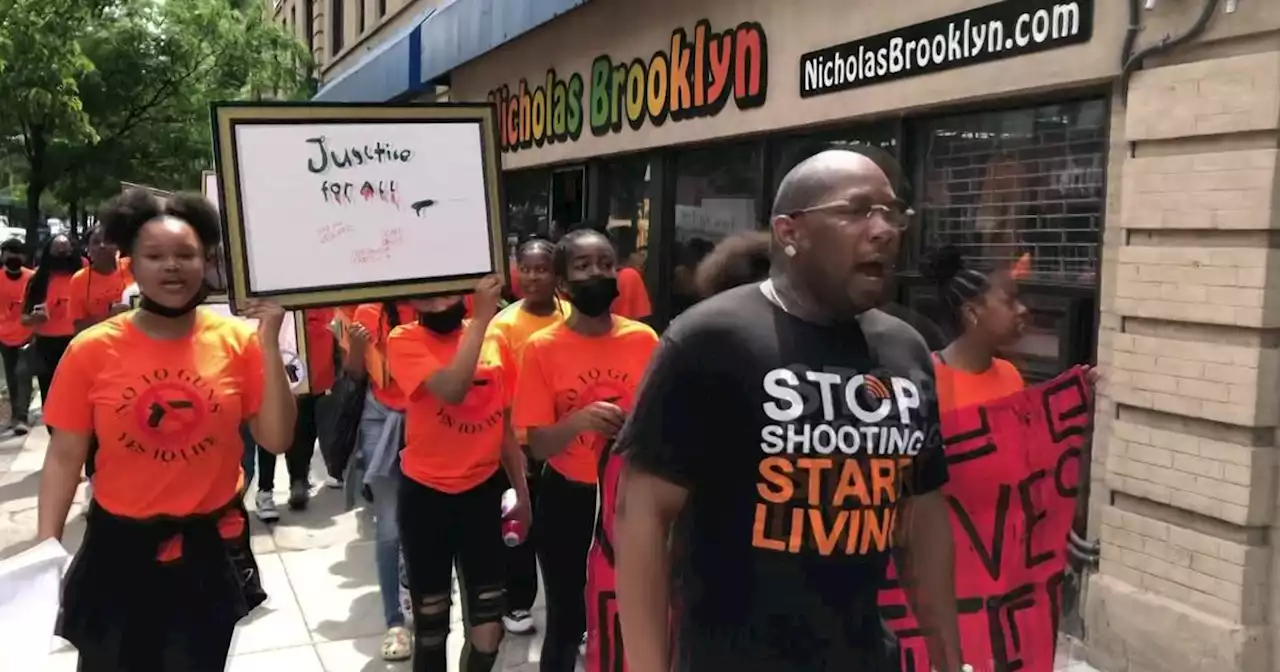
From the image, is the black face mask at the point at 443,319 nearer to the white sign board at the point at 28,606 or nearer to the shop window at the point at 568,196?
the white sign board at the point at 28,606

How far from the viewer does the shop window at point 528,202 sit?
524 inches

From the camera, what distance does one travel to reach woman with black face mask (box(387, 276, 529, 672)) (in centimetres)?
383

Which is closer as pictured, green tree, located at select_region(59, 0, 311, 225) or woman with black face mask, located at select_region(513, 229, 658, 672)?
woman with black face mask, located at select_region(513, 229, 658, 672)

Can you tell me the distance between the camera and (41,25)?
11.2 m

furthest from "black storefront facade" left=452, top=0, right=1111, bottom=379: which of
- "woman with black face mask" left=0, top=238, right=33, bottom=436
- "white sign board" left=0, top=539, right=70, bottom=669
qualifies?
"woman with black face mask" left=0, top=238, right=33, bottom=436

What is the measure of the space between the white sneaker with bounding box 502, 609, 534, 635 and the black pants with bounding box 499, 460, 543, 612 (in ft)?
0.08

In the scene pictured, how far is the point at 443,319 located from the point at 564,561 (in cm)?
96

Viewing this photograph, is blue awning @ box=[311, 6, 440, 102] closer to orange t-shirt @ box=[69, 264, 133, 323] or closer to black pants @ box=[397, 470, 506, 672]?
orange t-shirt @ box=[69, 264, 133, 323]

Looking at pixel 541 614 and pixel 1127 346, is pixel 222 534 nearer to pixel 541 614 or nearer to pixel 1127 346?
pixel 541 614

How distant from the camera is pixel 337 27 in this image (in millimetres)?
26031

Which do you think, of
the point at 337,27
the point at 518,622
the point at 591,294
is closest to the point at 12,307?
the point at 518,622

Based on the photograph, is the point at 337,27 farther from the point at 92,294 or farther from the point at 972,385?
the point at 972,385

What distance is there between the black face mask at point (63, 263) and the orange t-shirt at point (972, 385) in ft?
26.3

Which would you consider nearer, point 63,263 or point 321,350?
point 321,350
